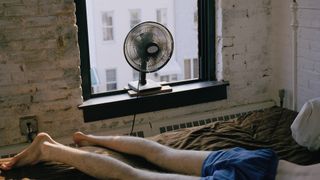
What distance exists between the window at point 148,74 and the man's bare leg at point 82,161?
0.69 meters

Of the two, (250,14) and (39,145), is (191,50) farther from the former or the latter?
(39,145)

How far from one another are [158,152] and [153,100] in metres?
0.90

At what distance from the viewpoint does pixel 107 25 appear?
2787 mm

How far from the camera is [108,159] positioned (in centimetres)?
180

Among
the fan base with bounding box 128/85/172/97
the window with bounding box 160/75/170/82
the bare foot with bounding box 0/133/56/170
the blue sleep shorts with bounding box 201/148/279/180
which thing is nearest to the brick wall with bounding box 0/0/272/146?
the fan base with bounding box 128/85/172/97

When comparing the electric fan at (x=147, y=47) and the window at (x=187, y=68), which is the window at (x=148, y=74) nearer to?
the window at (x=187, y=68)

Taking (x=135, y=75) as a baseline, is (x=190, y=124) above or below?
below

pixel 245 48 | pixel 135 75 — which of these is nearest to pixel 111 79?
pixel 135 75

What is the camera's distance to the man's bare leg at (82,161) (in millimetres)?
1710

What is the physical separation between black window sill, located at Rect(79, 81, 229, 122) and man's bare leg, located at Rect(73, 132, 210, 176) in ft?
1.67

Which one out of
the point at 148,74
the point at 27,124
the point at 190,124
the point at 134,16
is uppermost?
the point at 134,16

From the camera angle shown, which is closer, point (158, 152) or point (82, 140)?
point (158, 152)

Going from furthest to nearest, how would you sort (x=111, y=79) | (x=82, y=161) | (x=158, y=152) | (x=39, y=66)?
(x=111, y=79) < (x=39, y=66) < (x=158, y=152) < (x=82, y=161)

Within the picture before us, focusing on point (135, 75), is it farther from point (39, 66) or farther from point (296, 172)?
point (296, 172)
